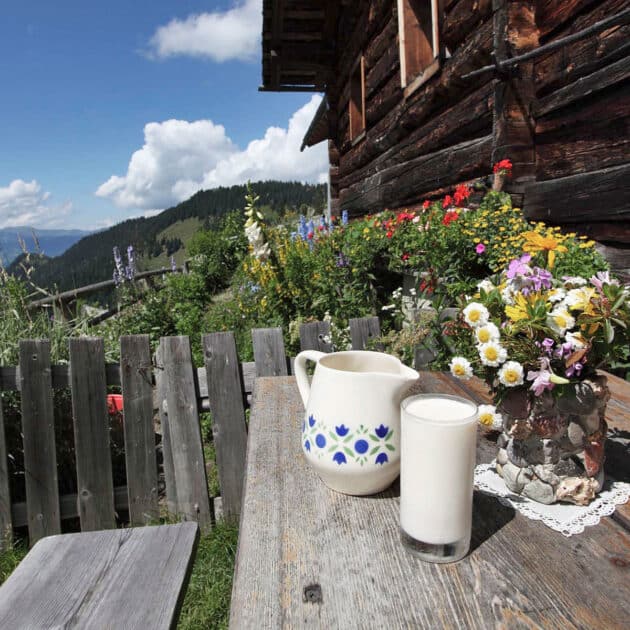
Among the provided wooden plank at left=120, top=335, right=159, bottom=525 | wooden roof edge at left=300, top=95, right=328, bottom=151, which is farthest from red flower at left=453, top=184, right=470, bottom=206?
wooden roof edge at left=300, top=95, right=328, bottom=151

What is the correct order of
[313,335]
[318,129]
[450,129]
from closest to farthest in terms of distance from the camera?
[313,335] < [450,129] < [318,129]

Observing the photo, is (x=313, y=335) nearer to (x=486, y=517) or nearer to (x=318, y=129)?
(x=486, y=517)

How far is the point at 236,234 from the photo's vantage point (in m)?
12.7

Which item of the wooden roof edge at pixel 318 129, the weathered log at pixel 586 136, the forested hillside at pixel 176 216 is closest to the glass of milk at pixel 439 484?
the weathered log at pixel 586 136

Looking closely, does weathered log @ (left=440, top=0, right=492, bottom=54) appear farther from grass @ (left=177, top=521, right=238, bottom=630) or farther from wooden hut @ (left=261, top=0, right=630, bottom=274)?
grass @ (left=177, top=521, right=238, bottom=630)

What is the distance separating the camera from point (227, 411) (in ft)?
6.90

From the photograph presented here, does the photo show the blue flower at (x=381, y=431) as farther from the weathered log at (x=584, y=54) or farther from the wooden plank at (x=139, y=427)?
the weathered log at (x=584, y=54)

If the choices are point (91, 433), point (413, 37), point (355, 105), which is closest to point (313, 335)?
point (91, 433)

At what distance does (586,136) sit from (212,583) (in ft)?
8.37

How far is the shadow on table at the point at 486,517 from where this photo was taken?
2.32 feet

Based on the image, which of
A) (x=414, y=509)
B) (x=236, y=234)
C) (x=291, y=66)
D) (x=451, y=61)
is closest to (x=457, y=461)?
→ (x=414, y=509)

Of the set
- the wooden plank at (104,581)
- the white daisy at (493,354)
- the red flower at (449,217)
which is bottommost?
the wooden plank at (104,581)

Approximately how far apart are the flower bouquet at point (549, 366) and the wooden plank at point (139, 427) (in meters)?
1.58

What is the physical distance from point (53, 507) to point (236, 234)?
35.9ft
